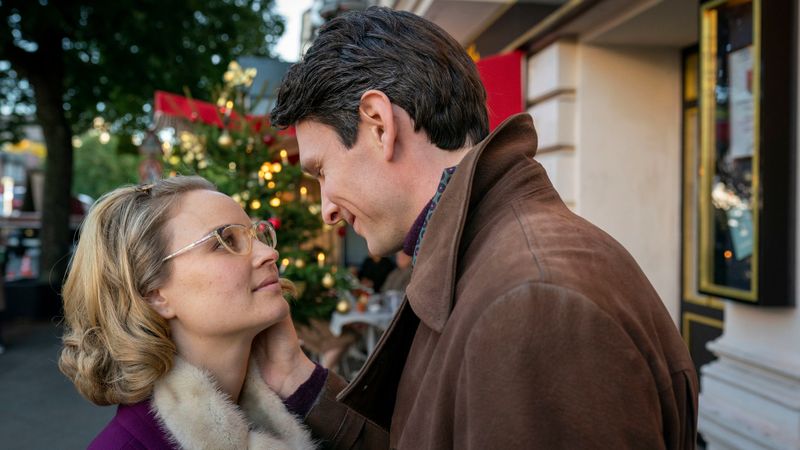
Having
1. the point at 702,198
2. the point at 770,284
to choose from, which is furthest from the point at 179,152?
the point at 770,284

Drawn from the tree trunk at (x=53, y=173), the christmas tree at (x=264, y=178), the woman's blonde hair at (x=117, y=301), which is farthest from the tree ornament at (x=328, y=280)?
the tree trunk at (x=53, y=173)

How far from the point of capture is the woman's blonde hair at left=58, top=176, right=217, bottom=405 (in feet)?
5.94

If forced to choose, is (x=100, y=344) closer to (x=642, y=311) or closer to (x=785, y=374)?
(x=642, y=311)

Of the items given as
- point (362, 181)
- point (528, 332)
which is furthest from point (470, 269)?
point (362, 181)

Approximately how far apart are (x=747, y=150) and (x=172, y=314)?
2944 mm

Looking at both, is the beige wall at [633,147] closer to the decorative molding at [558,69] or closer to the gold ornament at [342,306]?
the decorative molding at [558,69]

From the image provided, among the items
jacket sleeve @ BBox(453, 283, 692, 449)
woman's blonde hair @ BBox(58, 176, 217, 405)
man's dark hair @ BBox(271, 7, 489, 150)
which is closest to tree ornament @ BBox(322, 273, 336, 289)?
woman's blonde hair @ BBox(58, 176, 217, 405)

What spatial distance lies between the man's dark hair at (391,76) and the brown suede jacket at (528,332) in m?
0.17

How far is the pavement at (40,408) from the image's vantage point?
19.1ft

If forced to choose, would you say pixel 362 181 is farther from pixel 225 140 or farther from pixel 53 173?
pixel 53 173

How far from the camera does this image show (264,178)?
5.22 meters

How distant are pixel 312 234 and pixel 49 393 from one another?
387 centimetres

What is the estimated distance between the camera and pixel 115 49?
13.3 metres

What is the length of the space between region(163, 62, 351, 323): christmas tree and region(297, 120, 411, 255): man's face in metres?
3.54
